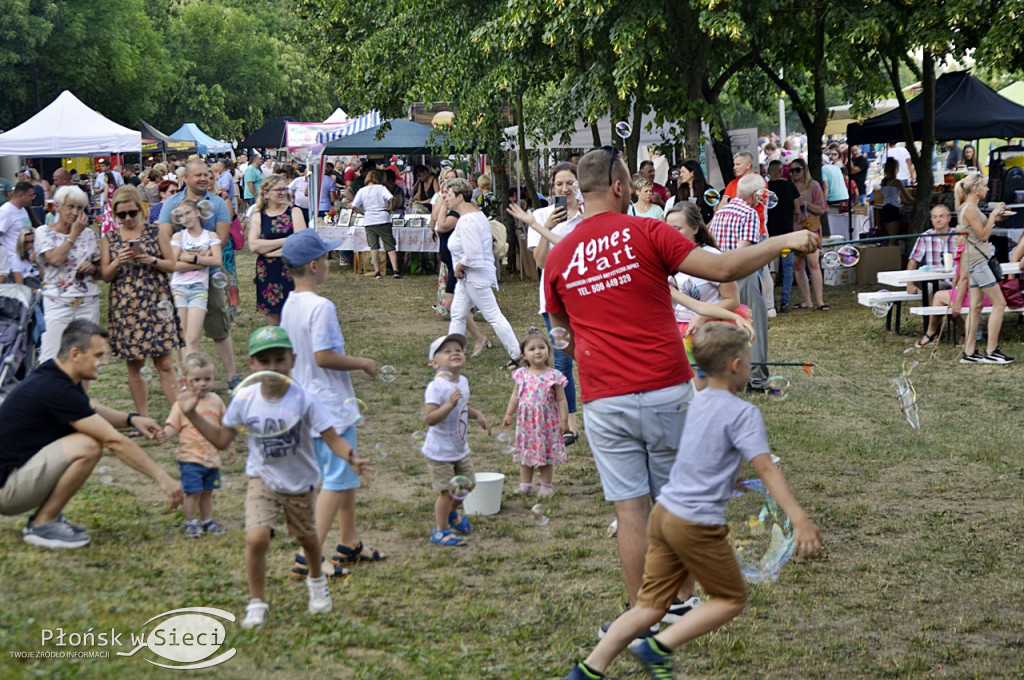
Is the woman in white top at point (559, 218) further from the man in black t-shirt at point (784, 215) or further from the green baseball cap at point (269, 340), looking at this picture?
the man in black t-shirt at point (784, 215)

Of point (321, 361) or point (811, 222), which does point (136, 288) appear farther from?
point (811, 222)

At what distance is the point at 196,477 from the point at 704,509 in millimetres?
3408

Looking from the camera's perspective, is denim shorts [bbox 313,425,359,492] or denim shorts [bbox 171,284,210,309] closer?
denim shorts [bbox 313,425,359,492]

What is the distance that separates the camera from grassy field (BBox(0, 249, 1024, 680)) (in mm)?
4844

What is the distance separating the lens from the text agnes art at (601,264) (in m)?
4.76

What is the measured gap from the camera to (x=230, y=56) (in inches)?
2613

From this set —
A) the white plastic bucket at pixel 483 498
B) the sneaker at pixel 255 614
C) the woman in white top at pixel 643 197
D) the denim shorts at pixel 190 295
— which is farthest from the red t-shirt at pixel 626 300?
the denim shorts at pixel 190 295

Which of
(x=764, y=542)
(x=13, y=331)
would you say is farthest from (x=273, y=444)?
(x=13, y=331)

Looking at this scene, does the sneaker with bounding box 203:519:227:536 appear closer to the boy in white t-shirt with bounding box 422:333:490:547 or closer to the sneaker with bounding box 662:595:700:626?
the boy in white t-shirt with bounding box 422:333:490:547

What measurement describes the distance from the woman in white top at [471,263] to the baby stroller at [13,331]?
382cm

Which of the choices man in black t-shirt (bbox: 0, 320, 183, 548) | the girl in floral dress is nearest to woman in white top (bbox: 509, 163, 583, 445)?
the girl in floral dress

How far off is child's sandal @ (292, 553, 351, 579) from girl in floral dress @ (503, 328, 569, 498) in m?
1.68

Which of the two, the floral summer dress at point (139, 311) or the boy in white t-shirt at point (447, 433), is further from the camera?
the floral summer dress at point (139, 311)

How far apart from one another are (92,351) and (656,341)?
3.20 meters
